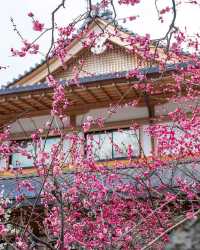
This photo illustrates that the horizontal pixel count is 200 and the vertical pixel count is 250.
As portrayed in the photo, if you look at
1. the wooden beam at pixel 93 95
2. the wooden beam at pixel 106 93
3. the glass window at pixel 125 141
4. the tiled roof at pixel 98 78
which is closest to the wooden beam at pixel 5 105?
the tiled roof at pixel 98 78

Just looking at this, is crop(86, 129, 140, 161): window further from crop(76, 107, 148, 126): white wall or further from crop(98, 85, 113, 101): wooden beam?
crop(98, 85, 113, 101): wooden beam

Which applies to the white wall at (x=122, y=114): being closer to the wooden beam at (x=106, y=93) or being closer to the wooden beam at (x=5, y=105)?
the wooden beam at (x=106, y=93)

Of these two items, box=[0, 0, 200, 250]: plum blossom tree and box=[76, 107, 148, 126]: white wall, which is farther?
box=[76, 107, 148, 126]: white wall

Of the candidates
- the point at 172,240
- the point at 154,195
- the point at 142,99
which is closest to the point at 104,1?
the point at 154,195

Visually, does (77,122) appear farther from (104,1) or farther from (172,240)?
(172,240)

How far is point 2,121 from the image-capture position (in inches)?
483

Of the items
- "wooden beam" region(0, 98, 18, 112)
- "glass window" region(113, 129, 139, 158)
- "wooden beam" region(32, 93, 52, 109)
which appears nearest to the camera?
"glass window" region(113, 129, 139, 158)

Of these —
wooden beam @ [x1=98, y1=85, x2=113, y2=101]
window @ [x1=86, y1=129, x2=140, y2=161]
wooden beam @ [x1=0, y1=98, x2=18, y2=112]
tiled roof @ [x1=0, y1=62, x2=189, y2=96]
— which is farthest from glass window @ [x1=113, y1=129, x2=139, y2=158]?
wooden beam @ [x1=0, y1=98, x2=18, y2=112]

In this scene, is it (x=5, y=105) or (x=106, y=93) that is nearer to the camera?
(x=106, y=93)

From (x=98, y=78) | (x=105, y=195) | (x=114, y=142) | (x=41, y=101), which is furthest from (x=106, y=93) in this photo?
(x=105, y=195)

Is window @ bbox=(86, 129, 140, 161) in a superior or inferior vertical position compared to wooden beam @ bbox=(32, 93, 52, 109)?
inferior

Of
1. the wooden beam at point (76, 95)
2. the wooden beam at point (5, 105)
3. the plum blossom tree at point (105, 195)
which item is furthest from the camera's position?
the wooden beam at point (5, 105)

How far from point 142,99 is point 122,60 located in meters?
2.03

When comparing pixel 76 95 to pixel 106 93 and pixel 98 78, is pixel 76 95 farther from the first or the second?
pixel 98 78
